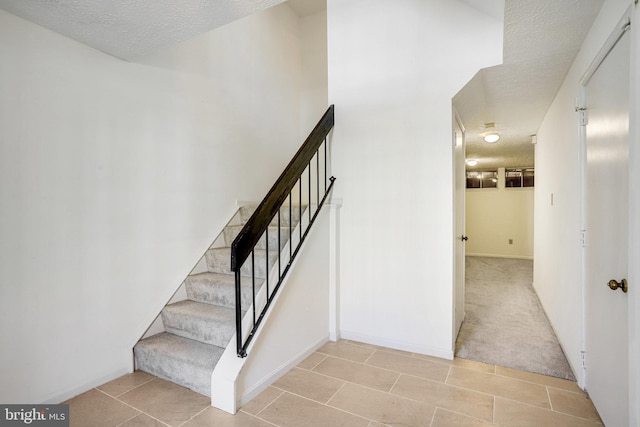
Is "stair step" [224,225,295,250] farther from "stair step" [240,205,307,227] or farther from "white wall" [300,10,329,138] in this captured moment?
"white wall" [300,10,329,138]

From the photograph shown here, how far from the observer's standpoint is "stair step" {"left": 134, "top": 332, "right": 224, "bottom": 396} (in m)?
2.06

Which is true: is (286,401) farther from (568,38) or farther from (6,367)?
(568,38)

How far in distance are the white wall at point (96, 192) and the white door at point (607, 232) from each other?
283 centimetres

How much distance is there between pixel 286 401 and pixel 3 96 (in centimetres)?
233

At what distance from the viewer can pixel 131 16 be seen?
66.9 inches

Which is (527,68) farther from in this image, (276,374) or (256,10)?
(276,374)

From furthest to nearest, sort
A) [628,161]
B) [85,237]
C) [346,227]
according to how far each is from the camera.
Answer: [346,227], [85,237], [628,161]

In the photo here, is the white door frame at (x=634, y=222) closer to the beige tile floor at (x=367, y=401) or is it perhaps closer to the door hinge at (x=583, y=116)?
the beige tile floor at (x=367, y=401)

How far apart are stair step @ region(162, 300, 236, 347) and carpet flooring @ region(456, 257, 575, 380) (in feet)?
6.21

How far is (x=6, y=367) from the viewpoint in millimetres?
1728

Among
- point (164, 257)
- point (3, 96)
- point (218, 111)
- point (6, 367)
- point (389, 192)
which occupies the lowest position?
point (6, 367)

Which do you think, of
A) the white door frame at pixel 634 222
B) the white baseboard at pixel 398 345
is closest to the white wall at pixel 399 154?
the white baseboard at pixel 398 345

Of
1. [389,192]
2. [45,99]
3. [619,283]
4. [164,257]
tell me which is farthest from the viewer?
[389,192]

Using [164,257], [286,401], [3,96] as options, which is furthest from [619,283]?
[3,96]
